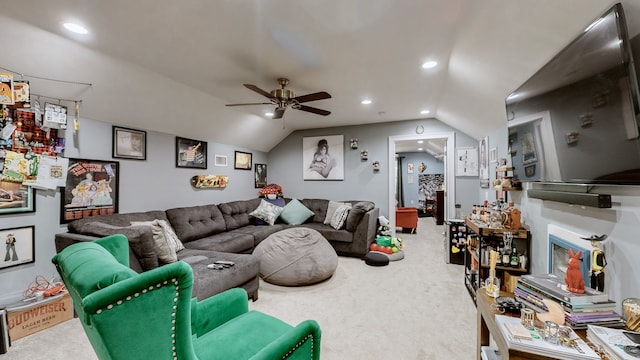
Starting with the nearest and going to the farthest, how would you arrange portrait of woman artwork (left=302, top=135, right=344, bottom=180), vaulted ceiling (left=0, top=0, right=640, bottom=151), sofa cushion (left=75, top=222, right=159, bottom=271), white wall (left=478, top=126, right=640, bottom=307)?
white wall (left=478, top=126, right=640, bottom=307) → vaulted ceiling (left=0, top=0, right=640, bottom=151) → sofa cushion (left=75, top=222, right=159, bottom=271) → portrait of woman artwork (left=302, top=135, right=344, bottom=180)

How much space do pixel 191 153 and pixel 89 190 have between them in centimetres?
149

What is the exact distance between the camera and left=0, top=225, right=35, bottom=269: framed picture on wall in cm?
229

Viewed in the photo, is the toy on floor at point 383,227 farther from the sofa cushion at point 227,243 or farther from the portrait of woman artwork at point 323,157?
the sofa cushion at point 227,243

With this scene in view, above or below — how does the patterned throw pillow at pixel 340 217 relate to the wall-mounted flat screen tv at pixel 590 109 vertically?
below

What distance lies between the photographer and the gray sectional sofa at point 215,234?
7.08 ft

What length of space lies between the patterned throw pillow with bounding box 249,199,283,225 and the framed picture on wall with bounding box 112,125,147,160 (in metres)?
1.94

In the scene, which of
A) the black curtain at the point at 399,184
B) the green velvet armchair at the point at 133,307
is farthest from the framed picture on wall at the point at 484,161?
the black curtain at the point at 399,184

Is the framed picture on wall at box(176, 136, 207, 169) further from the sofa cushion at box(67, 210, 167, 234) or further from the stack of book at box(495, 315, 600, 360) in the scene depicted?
the stack of book at box(495, 315, 600, 360)

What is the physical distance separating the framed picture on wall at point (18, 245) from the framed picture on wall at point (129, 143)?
43.6 inches

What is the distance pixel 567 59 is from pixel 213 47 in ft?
7.98

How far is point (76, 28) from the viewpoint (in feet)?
6.38

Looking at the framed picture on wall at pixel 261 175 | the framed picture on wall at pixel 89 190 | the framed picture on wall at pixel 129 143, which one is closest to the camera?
the framed picture on wall at pixel 89 190

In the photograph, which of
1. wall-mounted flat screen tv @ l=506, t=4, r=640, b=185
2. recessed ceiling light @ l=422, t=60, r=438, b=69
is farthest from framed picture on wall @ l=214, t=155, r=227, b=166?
wall-mounted flat screen tv @ l=506, t=4, r=640, b=185

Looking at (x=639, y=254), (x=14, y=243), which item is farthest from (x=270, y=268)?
(x=639, y=254)
